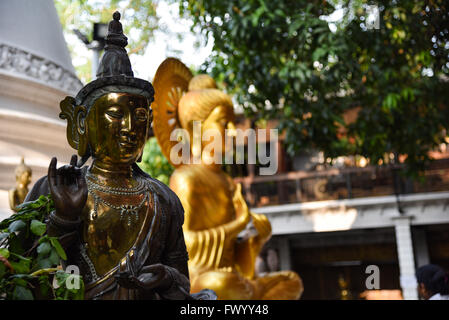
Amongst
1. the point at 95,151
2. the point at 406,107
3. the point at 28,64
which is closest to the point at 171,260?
the point at 95,151

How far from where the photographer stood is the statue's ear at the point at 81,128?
1480 millimetres

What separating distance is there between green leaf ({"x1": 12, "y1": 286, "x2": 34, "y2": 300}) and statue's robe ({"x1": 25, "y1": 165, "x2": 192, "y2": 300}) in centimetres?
22

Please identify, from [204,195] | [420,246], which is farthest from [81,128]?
[420,246]

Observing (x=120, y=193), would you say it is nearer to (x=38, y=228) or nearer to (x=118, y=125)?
(x=118, y=125)

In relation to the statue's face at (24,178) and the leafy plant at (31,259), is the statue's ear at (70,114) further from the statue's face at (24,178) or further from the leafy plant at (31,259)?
the statue's face at (24,178)

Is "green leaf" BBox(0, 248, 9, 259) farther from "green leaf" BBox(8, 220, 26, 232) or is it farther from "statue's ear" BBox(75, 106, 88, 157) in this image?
"statue's ear" BBox(75, 106, 88, 157)

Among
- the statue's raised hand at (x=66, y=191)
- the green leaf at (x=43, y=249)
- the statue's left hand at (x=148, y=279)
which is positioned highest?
the statue's raised hand at (x=66, y=191)

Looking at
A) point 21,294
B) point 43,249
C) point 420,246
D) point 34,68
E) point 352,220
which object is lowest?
point 21,294

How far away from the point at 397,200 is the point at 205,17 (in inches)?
252

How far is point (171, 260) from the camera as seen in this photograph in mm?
1500

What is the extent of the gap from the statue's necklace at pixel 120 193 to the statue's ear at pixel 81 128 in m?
0.07

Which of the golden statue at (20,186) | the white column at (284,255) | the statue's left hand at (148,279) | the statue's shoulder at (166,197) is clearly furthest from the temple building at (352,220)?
the statue's left hand at (148,279)

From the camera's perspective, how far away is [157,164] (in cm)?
712

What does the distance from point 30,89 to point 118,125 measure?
143 centimetres
